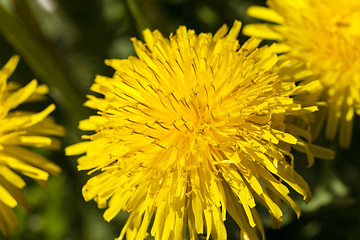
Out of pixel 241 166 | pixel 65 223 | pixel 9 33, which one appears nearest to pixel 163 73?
pixel 241 166

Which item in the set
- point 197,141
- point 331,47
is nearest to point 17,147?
point 197,141

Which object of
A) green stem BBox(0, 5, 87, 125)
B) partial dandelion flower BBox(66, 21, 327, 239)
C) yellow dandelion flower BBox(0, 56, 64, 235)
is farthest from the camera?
green stem BBox(0, 5, 87, 125)

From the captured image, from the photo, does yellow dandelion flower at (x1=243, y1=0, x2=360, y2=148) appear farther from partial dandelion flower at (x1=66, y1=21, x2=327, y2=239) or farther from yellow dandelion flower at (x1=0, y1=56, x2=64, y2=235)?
yellow dandelion flower at (x1=0, y1=56, x2=64, y2=235)

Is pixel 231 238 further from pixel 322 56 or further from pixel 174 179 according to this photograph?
pixel 322 56

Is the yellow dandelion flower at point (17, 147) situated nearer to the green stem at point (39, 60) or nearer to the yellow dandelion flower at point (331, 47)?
the green stem at point (39, 60)

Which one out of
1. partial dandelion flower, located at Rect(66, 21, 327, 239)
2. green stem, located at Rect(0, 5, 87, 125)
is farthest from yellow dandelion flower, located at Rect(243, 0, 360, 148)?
green stem, located at Rect(0, 5, 87, 125)

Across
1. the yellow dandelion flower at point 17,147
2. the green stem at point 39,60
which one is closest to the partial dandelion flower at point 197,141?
the yellow dandelion flower at point 17,147
